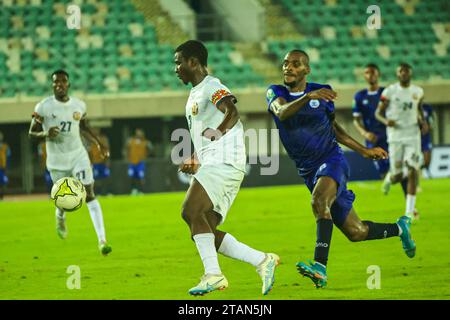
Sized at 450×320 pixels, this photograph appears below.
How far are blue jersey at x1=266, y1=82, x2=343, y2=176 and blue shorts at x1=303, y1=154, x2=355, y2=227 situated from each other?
0.22ft

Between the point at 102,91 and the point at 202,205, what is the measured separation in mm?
20662

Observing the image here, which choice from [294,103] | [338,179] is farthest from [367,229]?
[294,103]

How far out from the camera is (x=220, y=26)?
30719 mm

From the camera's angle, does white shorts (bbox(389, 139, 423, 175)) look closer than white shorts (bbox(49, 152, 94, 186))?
No

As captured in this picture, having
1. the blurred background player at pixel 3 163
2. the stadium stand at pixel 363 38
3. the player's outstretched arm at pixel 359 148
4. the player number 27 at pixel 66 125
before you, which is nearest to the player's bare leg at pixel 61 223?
the player number 27 at pixel 66 125

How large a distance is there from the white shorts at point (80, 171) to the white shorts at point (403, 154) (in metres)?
5.54

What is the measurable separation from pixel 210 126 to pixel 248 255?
1111mm

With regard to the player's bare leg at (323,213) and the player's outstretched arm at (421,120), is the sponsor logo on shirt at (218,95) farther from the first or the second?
the player's outstretched arm at (421,120)

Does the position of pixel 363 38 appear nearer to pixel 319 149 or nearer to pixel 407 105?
pixel 407 105

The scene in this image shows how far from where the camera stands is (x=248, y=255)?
775cm

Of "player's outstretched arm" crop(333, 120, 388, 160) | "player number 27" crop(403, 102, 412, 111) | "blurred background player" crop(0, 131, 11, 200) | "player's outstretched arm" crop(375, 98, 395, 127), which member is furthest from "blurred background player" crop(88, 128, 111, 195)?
"player's outstretched arm" crop(333, 120, 388, 160)

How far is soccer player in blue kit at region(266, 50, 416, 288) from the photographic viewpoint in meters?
8.04

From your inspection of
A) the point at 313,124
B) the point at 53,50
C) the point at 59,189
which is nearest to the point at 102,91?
the point at 53,50

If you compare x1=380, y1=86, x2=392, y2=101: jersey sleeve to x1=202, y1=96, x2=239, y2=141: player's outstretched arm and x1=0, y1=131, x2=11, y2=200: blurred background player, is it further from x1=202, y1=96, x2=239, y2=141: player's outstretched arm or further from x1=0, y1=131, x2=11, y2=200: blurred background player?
x1=0, y1=131, x2=11, y2=200: blurred background player
